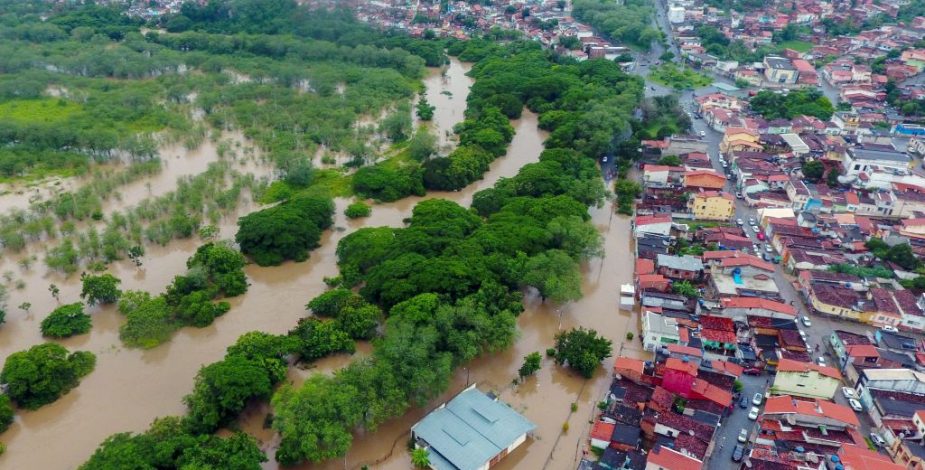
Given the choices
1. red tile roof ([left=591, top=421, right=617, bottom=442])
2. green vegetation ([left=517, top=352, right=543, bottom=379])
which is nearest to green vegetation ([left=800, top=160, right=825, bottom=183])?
green vegetation ([left=517, top=352, right=543, bottom=379])

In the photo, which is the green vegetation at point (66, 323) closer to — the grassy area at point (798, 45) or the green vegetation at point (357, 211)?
the green vegetation at point (357, 211)

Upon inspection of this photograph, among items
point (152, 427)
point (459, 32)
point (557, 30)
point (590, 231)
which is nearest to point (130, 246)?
point (152, 427)

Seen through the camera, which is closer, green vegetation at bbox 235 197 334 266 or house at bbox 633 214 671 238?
green vegetation at bbox 235 197 334 266

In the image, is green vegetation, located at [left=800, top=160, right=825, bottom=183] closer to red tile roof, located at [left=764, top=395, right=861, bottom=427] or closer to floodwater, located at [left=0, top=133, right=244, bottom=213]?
red tile roof, located at [left=764, top=395, right=861, bottom=427]

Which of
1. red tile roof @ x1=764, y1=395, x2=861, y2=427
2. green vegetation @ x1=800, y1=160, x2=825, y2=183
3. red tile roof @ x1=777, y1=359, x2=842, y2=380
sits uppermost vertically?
green vegetation @ x1=800, y1=160, x2=825, y2=183

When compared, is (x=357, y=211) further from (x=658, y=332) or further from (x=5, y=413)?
(x=5, y=413)

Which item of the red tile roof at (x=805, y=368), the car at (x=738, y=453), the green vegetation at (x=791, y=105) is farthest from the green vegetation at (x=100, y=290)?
the green vegetation at (x=791, y=105)
